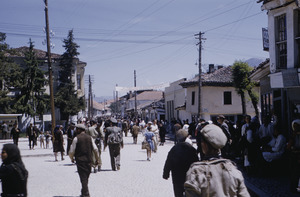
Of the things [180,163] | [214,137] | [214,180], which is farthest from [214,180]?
[180,163]

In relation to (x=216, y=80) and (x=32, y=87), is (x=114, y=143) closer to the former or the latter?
(x=216, y=80)

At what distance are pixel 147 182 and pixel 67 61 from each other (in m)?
48.3

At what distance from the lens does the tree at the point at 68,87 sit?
5353 centimetres

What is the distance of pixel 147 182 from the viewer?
34.8 feet

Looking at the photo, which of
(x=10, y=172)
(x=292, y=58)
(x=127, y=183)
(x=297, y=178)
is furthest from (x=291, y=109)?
(x=10, y=172)

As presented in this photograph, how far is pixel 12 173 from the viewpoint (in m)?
4.91

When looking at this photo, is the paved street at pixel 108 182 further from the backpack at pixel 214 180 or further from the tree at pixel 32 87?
the tree at pixel 32 87

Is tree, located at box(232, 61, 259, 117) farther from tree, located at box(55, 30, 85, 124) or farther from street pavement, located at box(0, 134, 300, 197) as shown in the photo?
tree, located at box(55, 30, 85, 124)

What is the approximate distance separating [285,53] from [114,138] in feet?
23.5

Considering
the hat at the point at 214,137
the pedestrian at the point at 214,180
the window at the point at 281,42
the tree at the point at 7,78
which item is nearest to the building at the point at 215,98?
the tree at the point at 7,78

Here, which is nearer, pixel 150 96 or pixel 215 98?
pixel 215 98

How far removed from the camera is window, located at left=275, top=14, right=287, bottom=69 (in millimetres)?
13797

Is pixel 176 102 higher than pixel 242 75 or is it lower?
lower

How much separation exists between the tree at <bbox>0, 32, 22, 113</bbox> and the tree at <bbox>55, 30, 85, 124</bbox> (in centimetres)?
675
